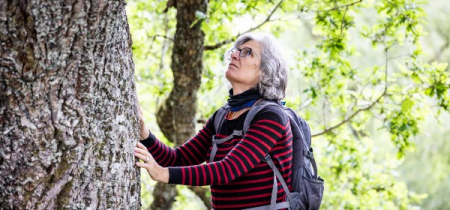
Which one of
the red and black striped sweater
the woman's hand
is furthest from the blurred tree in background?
the woman's hand

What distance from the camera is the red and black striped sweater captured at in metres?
1.91

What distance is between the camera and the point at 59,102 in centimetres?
157

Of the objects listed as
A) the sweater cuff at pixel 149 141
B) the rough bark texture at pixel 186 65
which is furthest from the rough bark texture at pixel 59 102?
the rough bark texture at pixel 186 65

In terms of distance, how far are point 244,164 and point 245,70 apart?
0.52 meters

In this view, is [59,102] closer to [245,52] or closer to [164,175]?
[164,175]

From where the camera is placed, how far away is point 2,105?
5.00 feet

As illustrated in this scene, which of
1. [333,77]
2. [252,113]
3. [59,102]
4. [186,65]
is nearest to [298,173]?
[252,113]

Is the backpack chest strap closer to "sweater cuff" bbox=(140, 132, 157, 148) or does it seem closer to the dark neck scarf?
the dark neck scarf

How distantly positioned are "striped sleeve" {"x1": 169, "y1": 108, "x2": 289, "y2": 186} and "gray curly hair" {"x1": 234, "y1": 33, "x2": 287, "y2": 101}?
201mm

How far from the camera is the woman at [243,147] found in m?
1.91

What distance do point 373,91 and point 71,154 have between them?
11.6ft

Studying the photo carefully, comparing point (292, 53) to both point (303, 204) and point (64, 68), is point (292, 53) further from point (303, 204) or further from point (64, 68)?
point (64, 68)

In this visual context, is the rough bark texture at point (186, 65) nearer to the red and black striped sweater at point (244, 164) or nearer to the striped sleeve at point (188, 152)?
the striped sleeve at point (188, 152)

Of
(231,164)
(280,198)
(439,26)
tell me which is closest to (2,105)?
(231,164)
